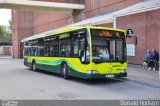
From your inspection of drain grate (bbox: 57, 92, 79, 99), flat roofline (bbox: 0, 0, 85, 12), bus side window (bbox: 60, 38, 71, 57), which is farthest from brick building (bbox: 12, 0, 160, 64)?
drain grate (bbox: 57, 92, 79, 99)

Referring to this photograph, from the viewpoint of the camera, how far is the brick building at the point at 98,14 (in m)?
22.1

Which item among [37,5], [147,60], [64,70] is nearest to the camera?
[64,70]

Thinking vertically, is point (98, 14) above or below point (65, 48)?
above

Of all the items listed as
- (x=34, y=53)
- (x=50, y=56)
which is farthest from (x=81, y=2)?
(x=50, y=56)

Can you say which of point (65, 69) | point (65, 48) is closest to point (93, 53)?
point (65, 69)

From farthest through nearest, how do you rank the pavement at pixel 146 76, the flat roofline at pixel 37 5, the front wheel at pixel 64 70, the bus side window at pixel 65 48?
the flat roofline at pixel 37 5 < the front wheel at pixel 64 70 < the bus side window at pixel 65 48 < the pavement at pixel 146 76

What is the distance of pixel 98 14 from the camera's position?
106ft

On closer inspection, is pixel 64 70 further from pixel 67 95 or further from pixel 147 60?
pixel 147 60

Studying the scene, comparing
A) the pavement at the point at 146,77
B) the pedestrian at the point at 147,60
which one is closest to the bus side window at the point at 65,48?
the pavement at the point at 146,77

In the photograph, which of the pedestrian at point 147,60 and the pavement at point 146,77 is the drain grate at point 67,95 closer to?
the pavement at point 146,77

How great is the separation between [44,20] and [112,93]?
42652 mm

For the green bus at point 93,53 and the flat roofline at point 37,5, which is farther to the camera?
the flat roofline at point 37,5

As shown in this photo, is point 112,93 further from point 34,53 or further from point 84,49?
point 34,53

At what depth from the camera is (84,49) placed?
14773 mm
